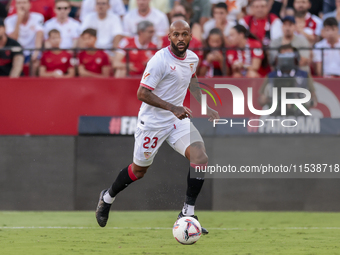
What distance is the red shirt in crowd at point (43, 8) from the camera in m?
10.9

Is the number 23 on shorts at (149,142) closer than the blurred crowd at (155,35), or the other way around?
the number 23 on shorts at (149,142)

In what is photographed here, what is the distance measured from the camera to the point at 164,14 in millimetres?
10562

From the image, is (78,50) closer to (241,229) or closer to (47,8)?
(47,8)

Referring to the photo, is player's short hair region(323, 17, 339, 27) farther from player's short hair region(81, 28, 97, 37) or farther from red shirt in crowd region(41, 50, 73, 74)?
red shirt in crowd region(41, 50, 73, 74)

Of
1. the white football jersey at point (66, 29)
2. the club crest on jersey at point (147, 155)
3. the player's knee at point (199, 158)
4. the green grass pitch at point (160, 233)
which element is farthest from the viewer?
the white football jersey at point (66, 29)

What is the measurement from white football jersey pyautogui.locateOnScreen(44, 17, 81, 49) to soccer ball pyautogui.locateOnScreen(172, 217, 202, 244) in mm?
5562

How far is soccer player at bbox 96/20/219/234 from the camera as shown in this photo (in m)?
5.95

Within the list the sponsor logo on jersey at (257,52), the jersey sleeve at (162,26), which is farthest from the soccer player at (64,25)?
the sponsor logo on jersey at (257,52)

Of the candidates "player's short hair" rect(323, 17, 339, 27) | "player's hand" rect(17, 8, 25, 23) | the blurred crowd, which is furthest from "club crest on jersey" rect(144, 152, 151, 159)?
"player's hand" rect(17, 8, 25, 23)

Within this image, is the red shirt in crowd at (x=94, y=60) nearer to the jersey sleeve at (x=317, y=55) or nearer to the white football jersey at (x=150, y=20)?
the white football jersey at (x=150, y=20)

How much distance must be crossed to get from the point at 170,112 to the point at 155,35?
415 cm

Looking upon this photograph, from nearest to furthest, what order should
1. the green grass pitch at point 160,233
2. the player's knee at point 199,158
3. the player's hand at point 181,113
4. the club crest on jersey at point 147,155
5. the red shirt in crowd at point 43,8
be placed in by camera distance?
the player's hand at point 181,113, the green grass pitch at point 160,233, the player's knee at point 199,158, the club crest on jersey at point 147,155, the red shirt in crowd at point 43,8

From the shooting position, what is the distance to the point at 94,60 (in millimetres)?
9789

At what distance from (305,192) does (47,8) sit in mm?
6094
